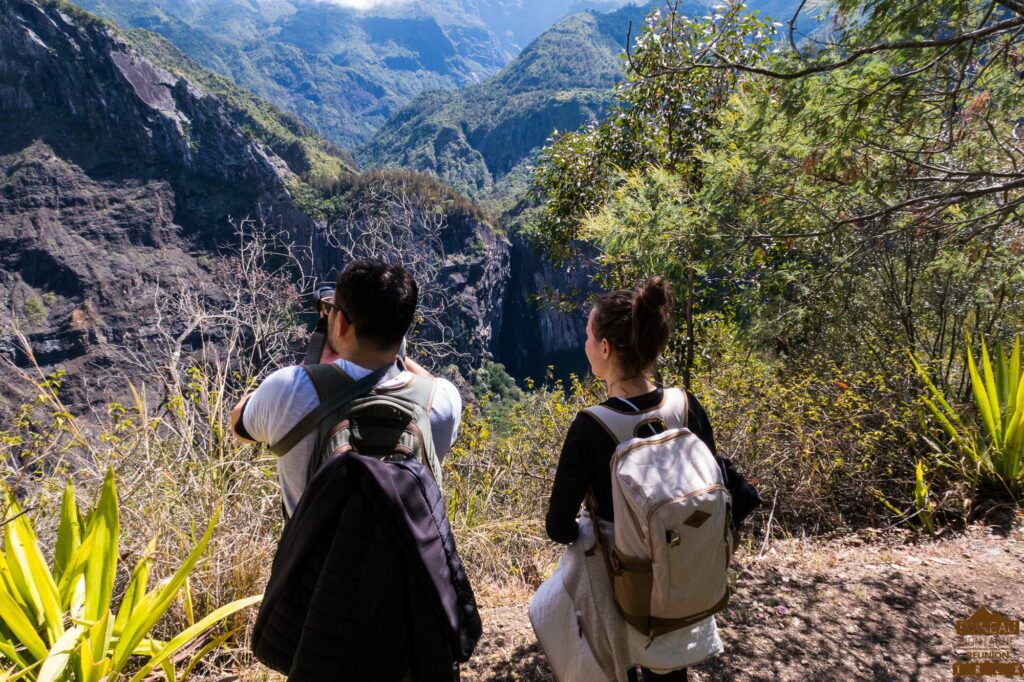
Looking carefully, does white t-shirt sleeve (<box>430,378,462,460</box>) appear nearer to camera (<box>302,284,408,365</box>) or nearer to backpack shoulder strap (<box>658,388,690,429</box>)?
camera (<box>302,284,408,365</box>)

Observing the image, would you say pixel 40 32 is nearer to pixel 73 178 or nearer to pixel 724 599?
pixel 73 178

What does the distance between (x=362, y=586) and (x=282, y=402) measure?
389 mm

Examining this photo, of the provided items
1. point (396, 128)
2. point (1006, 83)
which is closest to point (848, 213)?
point (1006, 83)

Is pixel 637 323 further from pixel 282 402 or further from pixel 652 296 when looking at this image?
pixel 282 402

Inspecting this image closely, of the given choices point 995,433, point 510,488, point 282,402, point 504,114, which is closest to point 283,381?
point 282,402

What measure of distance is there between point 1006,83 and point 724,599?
2.71 m

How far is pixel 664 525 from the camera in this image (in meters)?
1.25

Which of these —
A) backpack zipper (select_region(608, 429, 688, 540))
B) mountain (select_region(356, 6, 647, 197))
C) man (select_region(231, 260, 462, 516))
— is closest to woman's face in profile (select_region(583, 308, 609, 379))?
backpack zipper (select_region(608, 429, 688, 540))

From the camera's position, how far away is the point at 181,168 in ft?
191

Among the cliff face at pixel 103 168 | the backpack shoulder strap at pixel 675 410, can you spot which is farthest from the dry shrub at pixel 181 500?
the cliff face at pixel 103 168

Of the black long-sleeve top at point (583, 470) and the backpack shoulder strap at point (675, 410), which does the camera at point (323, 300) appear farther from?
the backpack shoulder strap at point (675, 410)

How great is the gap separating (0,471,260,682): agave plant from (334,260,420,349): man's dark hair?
0.71 metres

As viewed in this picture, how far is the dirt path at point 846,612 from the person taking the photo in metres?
1.97

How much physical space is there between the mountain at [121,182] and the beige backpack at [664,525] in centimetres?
4565
